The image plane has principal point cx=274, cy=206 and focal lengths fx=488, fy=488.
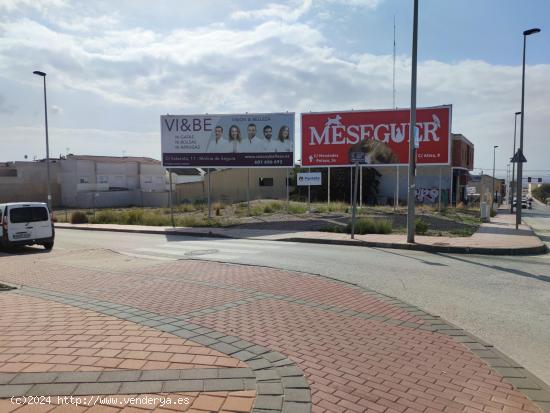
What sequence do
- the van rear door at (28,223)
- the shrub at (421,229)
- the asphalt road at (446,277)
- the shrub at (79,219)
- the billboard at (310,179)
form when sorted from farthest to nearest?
the shrub at (79,219) < the billboard at (310,179) < the shrub at (421,229) < the van rear door at (28,223) < the asphalt road at (446,277)

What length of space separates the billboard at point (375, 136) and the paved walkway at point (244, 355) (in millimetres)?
24240

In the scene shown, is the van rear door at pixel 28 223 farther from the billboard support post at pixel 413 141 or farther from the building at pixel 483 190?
the building at pixel 483 190

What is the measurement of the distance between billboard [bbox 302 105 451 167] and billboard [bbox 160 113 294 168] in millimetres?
5372

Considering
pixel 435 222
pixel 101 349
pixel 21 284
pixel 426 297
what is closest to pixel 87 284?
pixel 21 284

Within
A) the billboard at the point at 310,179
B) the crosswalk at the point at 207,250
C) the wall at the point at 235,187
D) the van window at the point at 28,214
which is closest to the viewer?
the crosswalk at the point at 207,250

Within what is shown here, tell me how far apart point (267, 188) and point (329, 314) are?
48665 millimetres

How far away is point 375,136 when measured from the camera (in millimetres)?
31094

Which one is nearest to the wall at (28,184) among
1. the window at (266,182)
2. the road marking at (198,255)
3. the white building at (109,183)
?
the white building at (109,183)

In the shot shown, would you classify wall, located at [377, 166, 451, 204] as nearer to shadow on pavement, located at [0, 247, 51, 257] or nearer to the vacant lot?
the vacant lot

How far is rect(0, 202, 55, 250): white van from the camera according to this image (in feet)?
51.6

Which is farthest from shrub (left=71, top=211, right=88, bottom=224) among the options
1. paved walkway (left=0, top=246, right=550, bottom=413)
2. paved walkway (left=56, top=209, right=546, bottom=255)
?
paved walkway (left=0, top=246, right=550, bottom=413)

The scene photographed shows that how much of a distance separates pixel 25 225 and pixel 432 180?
37.9m

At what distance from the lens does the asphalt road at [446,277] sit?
614 cm

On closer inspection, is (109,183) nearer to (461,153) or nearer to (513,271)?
(461,153)
